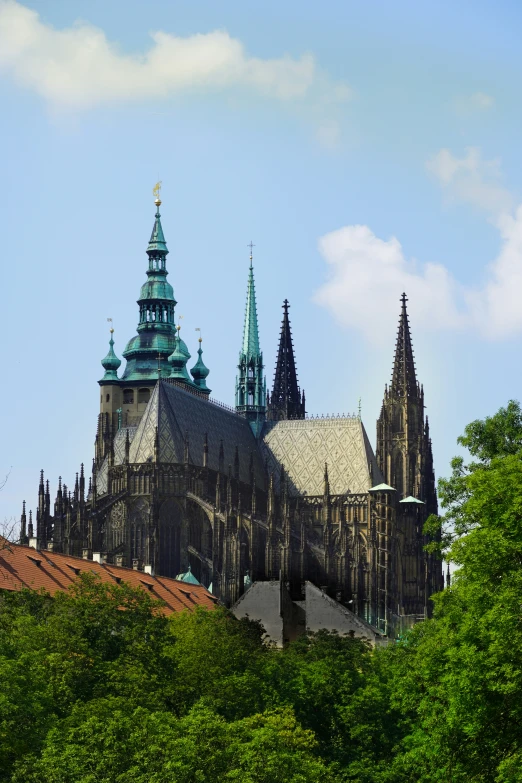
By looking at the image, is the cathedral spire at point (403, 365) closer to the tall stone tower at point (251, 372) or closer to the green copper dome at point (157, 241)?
the tall stone tower at point (251, 372)

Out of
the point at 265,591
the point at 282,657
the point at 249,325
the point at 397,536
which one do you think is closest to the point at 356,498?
the point at 397,536

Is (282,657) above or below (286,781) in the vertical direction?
above

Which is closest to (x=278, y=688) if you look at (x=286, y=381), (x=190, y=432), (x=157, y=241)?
(x=190, y=432)

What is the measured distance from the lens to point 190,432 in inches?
5261

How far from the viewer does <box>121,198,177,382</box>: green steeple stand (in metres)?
167

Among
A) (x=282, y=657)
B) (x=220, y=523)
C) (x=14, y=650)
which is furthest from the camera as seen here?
(x=220, y=523)

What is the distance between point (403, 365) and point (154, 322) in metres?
30.8

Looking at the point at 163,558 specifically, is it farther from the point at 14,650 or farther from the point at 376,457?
the point at 14,650

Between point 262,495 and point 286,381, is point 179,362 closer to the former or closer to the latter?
point 286,381

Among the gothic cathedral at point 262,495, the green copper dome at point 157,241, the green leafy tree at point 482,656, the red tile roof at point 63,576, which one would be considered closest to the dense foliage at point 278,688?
the green leafy tree at point 482,656

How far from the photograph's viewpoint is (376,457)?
145250mm

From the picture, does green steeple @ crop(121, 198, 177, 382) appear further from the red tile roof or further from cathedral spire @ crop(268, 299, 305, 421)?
the red tile roof

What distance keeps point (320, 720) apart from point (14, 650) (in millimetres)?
15301

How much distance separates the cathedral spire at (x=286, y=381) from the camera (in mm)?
162125
